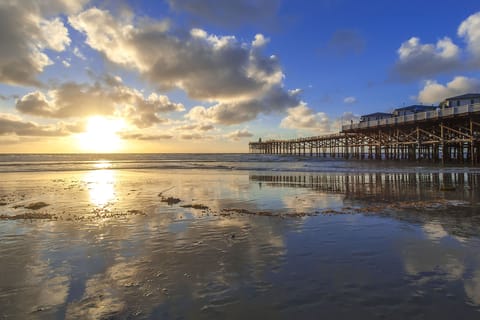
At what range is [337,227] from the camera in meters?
9.03

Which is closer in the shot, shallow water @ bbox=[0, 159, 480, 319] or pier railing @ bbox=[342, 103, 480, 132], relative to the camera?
shallow water @ bbox=[0, 159, 480, 319]

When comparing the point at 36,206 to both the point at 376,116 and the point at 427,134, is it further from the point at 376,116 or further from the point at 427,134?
the point at 376,116

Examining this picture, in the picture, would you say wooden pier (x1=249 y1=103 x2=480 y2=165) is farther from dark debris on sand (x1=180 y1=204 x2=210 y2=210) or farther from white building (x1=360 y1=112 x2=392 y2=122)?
dark debris on sand (x1=180 y1=204 x2=210 y2=210)

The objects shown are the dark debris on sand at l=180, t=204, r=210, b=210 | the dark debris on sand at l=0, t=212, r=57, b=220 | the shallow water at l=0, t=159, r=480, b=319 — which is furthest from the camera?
the dark debris on sand at l=180, t=204, r=210, b=210

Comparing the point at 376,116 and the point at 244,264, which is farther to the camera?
the point at 376,116

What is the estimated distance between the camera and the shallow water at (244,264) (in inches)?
174

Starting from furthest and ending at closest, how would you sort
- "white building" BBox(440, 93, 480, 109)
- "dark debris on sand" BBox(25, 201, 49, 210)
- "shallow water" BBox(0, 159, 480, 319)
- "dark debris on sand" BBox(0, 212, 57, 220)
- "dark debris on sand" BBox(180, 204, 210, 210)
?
"white building" BBox(440, 93, 480, 109) → "dark debris on sand" BBox(25, 201, 49, 210) → "dark debris on sand" BBox(180, 204, 210, 210) → "dark debris on sand" BBox(0, 212, 57, 220) → "shallow water" BBox(0, 159, 480, 319)

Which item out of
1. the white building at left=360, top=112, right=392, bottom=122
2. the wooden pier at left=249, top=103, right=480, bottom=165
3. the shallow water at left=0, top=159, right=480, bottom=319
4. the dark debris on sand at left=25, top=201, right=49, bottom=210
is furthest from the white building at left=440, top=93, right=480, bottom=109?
the dark debris on sand at left=25, top=201, right=49, bottom=210

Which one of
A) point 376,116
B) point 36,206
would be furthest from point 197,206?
point 376,116

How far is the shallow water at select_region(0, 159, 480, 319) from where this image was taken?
441 centimetres

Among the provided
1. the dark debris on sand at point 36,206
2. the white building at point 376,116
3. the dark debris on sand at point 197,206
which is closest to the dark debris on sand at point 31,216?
the dark debris on sand at point 36,206

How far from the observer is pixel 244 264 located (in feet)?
20.0

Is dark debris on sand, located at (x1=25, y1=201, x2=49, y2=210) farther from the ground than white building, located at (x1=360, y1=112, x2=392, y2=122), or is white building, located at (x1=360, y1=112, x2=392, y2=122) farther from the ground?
white building, located at (x1=360, y1=112, x2=392, y2=122)

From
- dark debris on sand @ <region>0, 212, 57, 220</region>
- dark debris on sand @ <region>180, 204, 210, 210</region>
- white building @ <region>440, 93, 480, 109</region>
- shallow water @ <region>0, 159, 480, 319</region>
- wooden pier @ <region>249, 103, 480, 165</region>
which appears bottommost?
shallow water @ <region>0, 159, 480, 319</region>
